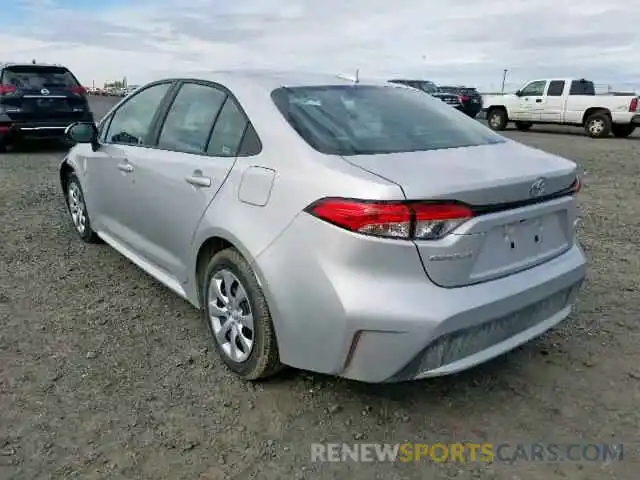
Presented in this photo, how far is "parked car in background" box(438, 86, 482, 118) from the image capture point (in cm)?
2395

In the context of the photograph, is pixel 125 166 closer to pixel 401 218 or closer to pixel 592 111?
pixel 401 218

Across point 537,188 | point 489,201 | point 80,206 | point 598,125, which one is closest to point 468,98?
point 598,125

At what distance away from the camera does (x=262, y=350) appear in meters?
2.72

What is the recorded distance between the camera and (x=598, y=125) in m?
17.6

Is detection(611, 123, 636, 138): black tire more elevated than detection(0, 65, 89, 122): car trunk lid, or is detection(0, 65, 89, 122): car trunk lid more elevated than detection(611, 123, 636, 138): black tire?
detection(0, 65, 89, 122): car trunk lid

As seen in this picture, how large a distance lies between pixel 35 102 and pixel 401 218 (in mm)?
Answer: 10214

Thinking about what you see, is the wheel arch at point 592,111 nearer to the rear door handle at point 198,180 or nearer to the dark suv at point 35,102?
the dark suv at point 35,102

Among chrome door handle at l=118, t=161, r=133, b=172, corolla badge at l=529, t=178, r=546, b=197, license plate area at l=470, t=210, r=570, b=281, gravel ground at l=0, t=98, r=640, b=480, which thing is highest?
corolla badge at l=529, t=178, r=546, b=197

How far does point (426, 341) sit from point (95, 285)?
2864 mm

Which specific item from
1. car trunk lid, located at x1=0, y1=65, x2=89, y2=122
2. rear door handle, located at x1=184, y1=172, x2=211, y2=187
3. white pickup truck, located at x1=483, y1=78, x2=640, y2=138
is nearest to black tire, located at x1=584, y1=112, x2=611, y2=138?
white pickup truck, located at x1=483, y1=78, x2=640, y2=138

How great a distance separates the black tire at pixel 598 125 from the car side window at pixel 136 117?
55.1 feet

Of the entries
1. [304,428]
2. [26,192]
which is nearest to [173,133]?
[304,428]

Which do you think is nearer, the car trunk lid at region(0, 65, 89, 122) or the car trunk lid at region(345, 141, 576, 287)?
the car trunk lid at region(345, 141, 576, 287)

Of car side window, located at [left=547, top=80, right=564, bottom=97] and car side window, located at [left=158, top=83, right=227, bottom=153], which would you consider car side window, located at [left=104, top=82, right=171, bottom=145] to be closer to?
car side window, located at [left=158, top=83, right=227, bottom=153]
